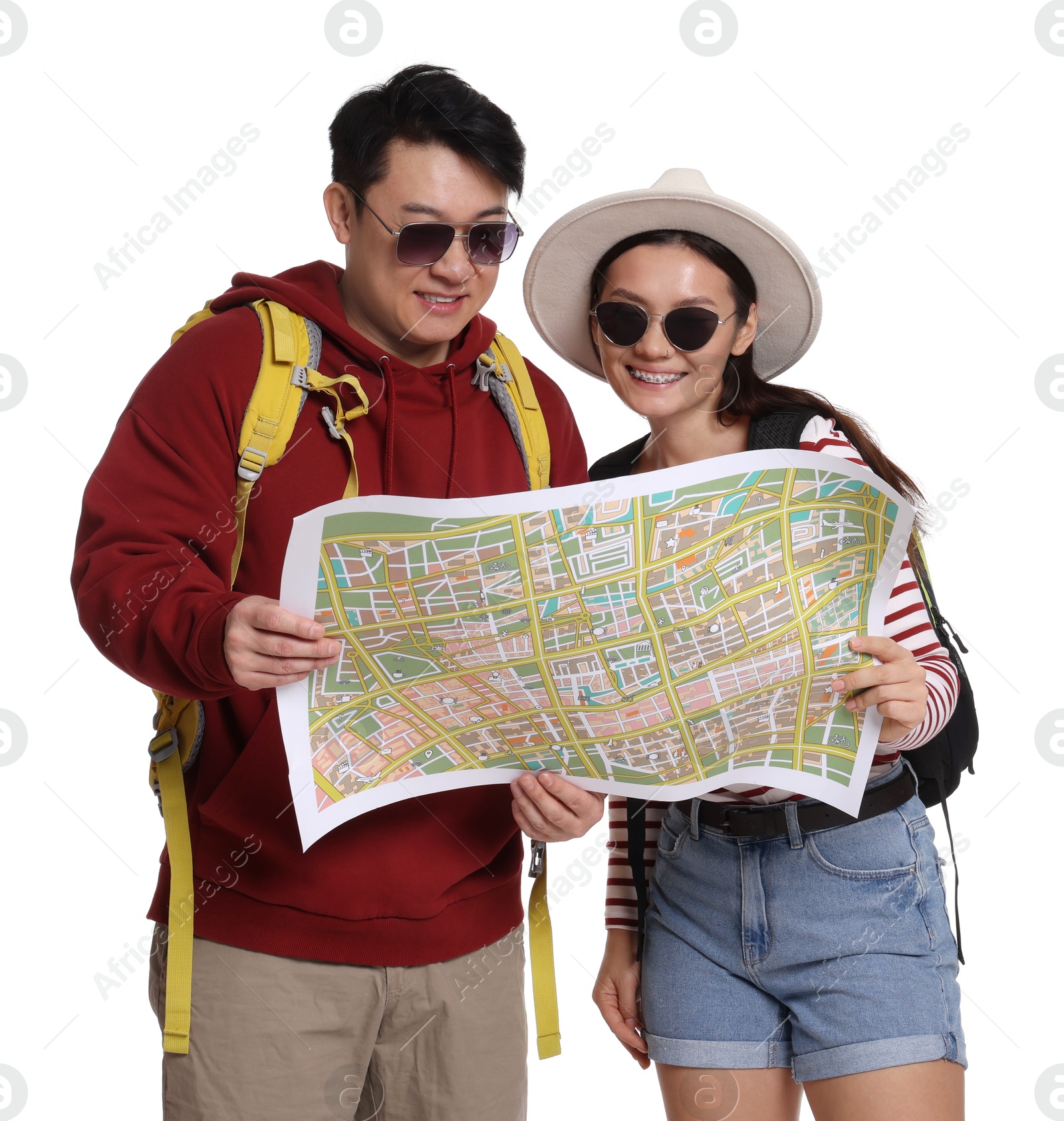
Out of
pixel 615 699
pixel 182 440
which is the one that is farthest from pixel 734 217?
pixel 182 440

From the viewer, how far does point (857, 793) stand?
5.98 feet

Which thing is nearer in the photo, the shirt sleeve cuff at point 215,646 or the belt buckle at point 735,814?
the shirt sleeve cuff at point 215,646

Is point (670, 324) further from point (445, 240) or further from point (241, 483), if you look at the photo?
point (241, 483)

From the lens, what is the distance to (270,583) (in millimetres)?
2002

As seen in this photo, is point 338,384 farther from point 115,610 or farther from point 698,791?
point 698,791

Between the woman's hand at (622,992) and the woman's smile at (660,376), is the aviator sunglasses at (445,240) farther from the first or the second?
the woman's hand at (622,992)

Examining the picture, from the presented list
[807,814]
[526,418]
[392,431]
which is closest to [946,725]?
[807,814]

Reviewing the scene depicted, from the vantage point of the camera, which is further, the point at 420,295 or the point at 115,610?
the point at 420,295

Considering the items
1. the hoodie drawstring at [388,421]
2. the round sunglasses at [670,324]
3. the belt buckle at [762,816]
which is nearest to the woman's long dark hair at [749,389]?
the round sunglasses at [670,324]

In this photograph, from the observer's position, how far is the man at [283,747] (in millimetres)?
1932

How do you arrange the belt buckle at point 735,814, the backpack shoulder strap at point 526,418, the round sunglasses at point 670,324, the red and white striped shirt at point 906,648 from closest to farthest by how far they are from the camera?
the red and white striped shirt at point 906,648 → the belt buckle at point 735,814 → the round sunglasses at point 670,324 → the backpack shoulder strap at point 526,418

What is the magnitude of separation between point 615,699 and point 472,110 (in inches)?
44.4

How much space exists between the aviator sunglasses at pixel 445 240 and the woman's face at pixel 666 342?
229 millimetres

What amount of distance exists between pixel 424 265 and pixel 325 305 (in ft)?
0.71
